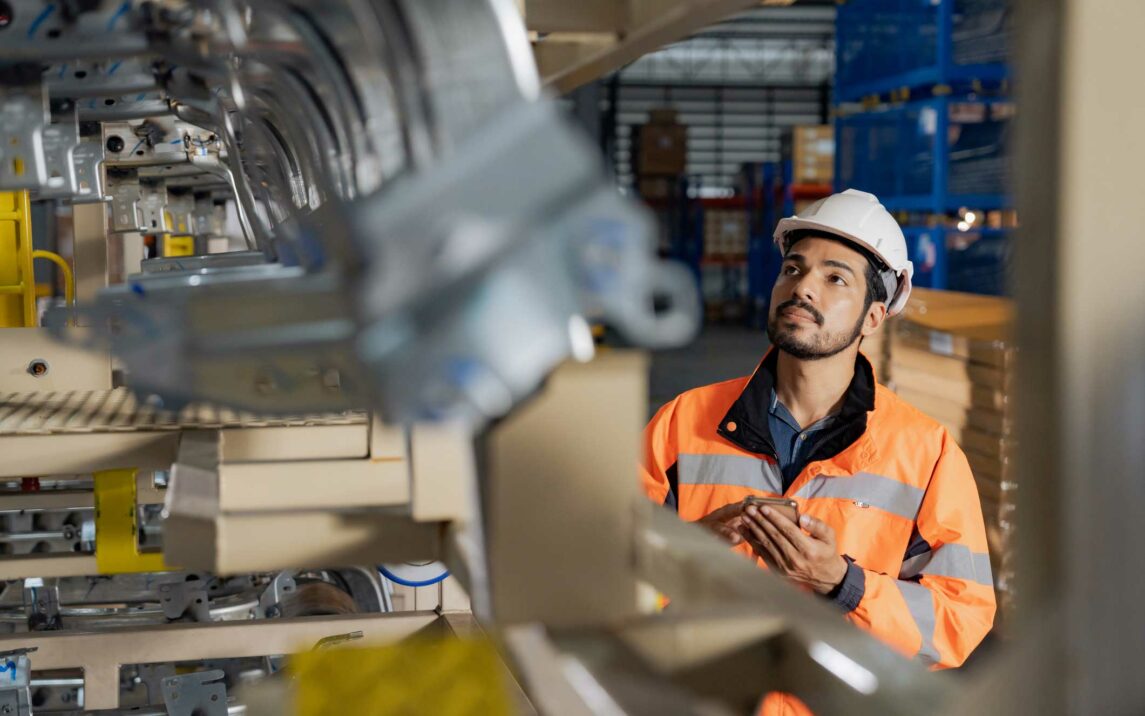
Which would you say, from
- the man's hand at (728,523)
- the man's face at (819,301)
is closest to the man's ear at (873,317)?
the man's face at (819,301)

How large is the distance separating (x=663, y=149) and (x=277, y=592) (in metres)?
13.8

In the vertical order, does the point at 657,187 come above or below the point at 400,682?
above

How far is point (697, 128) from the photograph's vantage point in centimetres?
2295

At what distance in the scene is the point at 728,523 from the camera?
2.24 meters

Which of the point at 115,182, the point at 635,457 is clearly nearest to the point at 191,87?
the point at 635,457

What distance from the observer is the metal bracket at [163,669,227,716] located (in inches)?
118

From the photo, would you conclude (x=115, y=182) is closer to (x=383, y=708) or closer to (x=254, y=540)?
(x=254, y=540)

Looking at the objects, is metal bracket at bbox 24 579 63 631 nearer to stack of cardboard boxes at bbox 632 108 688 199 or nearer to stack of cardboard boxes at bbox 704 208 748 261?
stack of cardboard boxes at bbox 632 108 688 199

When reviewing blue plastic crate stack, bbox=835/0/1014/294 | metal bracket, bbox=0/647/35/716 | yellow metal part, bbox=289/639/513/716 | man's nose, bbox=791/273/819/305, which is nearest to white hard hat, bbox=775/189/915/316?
man's nose, bbox=791/273/819/305

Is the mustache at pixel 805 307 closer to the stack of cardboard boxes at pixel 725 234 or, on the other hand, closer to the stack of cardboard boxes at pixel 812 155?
the stack of cardboard boxes at pixel 812 155

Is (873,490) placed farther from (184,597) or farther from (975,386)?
(184,597)

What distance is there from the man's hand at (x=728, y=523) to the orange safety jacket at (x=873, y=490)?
133 millimetres

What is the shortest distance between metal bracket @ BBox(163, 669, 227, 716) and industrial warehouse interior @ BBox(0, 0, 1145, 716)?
25 centimetres

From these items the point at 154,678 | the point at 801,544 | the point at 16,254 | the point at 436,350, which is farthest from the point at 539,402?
the point at 16,254
